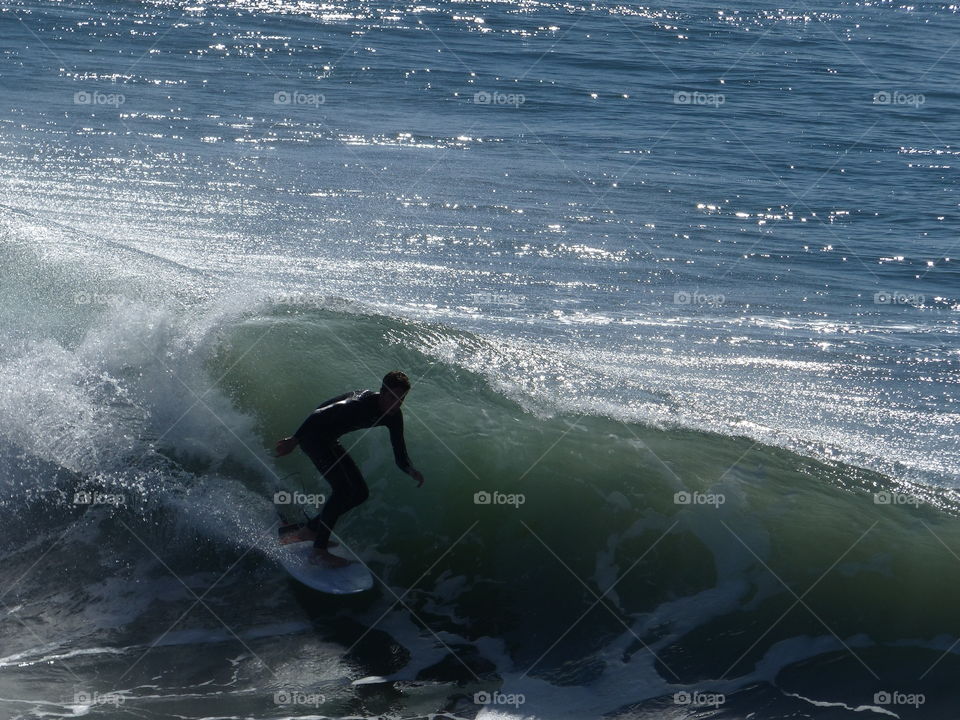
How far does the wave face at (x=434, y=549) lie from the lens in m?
7.25

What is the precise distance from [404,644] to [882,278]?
9672 mm

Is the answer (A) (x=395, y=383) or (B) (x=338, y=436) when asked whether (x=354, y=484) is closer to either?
(B) (x=338, y=436)

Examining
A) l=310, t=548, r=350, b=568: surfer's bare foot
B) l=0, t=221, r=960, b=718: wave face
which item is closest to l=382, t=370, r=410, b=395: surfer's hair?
l=310, t=548, r=350, b=568: surfer's bare foot

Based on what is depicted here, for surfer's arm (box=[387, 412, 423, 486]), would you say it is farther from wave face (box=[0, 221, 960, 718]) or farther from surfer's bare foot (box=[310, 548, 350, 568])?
wave face (box=[0, 221, 960, 718])

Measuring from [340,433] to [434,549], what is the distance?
1.41 meters

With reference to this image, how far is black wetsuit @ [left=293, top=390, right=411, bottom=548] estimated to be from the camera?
7453 mm

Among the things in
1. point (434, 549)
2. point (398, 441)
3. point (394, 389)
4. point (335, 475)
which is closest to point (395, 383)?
point (394, 389)

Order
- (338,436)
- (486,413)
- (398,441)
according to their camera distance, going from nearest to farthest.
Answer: (398,441)
(338,436)
(486,413)

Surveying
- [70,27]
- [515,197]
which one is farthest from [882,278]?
[70,27]

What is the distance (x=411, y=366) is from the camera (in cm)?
1036

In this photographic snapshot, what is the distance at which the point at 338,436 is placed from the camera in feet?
24.8

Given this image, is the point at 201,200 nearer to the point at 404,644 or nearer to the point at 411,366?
the point at 411,366

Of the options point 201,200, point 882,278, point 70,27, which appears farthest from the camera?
point 70,27

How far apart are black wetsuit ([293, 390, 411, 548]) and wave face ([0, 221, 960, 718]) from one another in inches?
33.6
